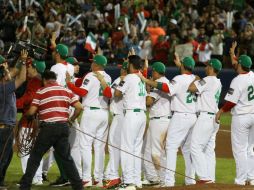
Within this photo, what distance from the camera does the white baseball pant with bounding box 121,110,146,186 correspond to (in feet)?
50.4

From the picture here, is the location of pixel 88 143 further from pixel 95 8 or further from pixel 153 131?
pixel 95 8

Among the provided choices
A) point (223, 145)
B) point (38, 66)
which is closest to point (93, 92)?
point (38, 66)

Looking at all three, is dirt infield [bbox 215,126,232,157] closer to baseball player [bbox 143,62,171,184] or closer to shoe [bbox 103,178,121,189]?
baseball player [bbox 143,62,171,184]

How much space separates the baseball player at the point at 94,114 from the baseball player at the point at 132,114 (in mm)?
371

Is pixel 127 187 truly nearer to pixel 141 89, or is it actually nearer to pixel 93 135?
pixel 93 135

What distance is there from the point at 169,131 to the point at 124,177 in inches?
44.8

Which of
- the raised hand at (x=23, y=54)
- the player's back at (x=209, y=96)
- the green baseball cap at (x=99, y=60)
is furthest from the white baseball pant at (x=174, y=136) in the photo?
the raised hand at (x=23, y=54)

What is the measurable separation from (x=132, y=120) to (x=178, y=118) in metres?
0.83

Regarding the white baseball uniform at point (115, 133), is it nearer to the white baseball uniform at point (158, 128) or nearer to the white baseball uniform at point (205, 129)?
the white baseball uniform at point (158, 128)

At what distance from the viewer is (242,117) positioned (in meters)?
15.9

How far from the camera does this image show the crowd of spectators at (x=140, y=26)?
91.2ft

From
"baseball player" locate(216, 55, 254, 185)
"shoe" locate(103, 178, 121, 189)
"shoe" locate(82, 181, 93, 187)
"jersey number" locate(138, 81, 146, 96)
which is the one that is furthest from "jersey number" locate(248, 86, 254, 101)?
"shoe" locate(82, 181, 93, 187)

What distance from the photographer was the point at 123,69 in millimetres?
16203

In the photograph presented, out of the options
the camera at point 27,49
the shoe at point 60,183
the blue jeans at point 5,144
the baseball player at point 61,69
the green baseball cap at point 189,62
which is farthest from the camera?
the baseball player at point 61,69
